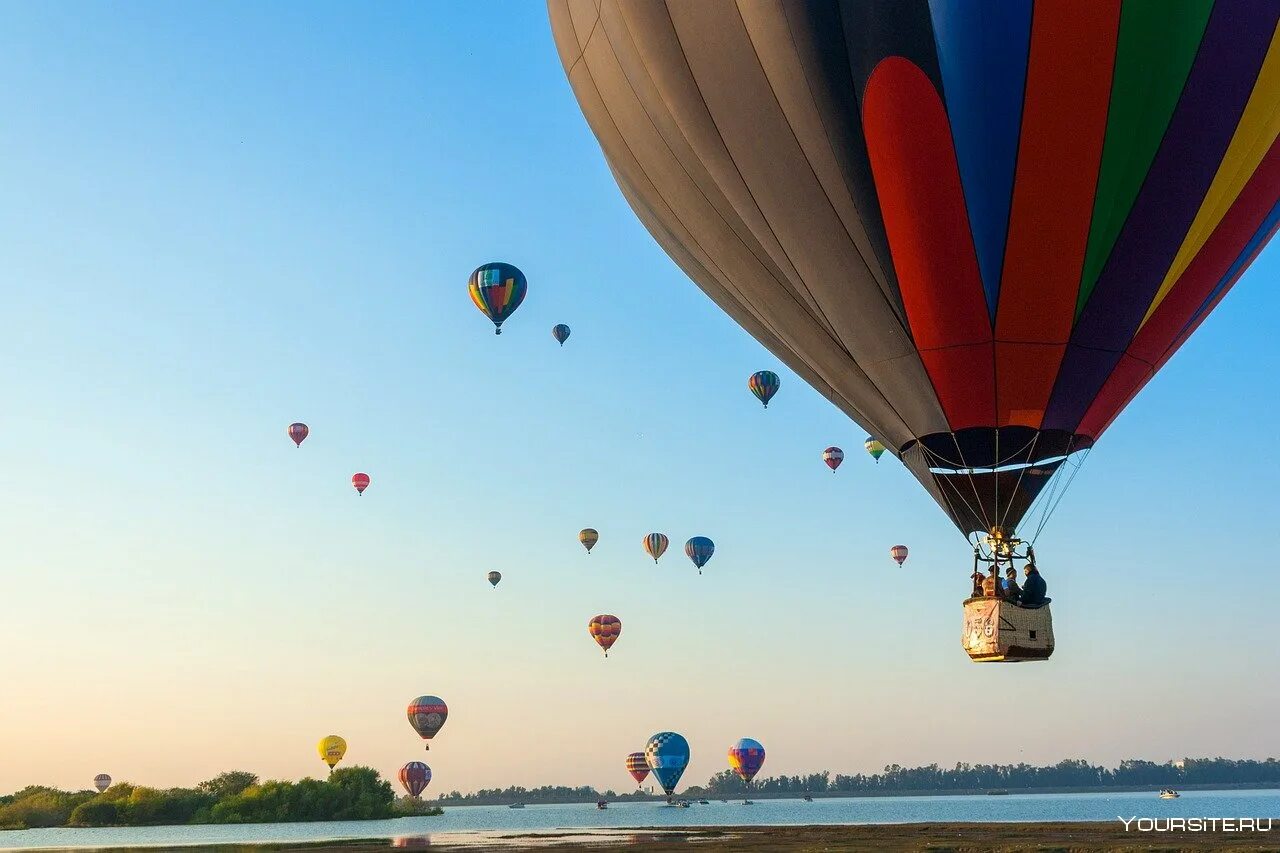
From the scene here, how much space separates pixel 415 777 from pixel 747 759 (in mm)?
17130

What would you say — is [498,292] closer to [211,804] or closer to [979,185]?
[979,185]

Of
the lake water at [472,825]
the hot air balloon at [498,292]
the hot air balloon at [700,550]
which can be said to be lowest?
the lake water at [472,825]

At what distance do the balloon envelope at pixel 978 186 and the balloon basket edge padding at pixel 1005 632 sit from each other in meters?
1.31

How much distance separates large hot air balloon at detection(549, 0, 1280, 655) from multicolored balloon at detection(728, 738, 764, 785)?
50491 mm

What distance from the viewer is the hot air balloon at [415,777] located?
64875 millimetres

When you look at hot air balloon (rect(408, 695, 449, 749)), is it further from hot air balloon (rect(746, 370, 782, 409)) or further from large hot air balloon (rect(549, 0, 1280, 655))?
large hot air balloon (rect(549, 0, 1280, 655))

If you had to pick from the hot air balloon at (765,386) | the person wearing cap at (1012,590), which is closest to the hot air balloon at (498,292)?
the hot air balloon at (765,386)

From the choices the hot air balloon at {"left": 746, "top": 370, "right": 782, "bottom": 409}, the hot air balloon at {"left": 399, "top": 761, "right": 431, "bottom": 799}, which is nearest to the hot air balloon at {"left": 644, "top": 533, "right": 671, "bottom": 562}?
the hot air balloon at {"left": 746, "top": 370, "right": 782, "bottom": 409}

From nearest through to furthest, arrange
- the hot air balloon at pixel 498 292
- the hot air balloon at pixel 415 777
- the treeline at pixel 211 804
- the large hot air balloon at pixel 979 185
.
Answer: the large hot air balloon at pixel 979 185 < the hot air balloon at pixel 498 292 < the hot air balloon at pixel 415 777 < the treeline at pixel 211 804

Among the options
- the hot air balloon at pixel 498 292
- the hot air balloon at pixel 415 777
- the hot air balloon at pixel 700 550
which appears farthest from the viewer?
the hot air balloon at pixel 415 777

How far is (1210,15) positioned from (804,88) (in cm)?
393

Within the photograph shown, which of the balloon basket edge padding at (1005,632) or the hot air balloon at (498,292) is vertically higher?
the hot air balloon at (498,292)

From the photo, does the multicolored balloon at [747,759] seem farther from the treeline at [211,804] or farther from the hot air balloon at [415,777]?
the treeline at [211,804]

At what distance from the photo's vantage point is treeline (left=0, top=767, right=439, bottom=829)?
278ft
